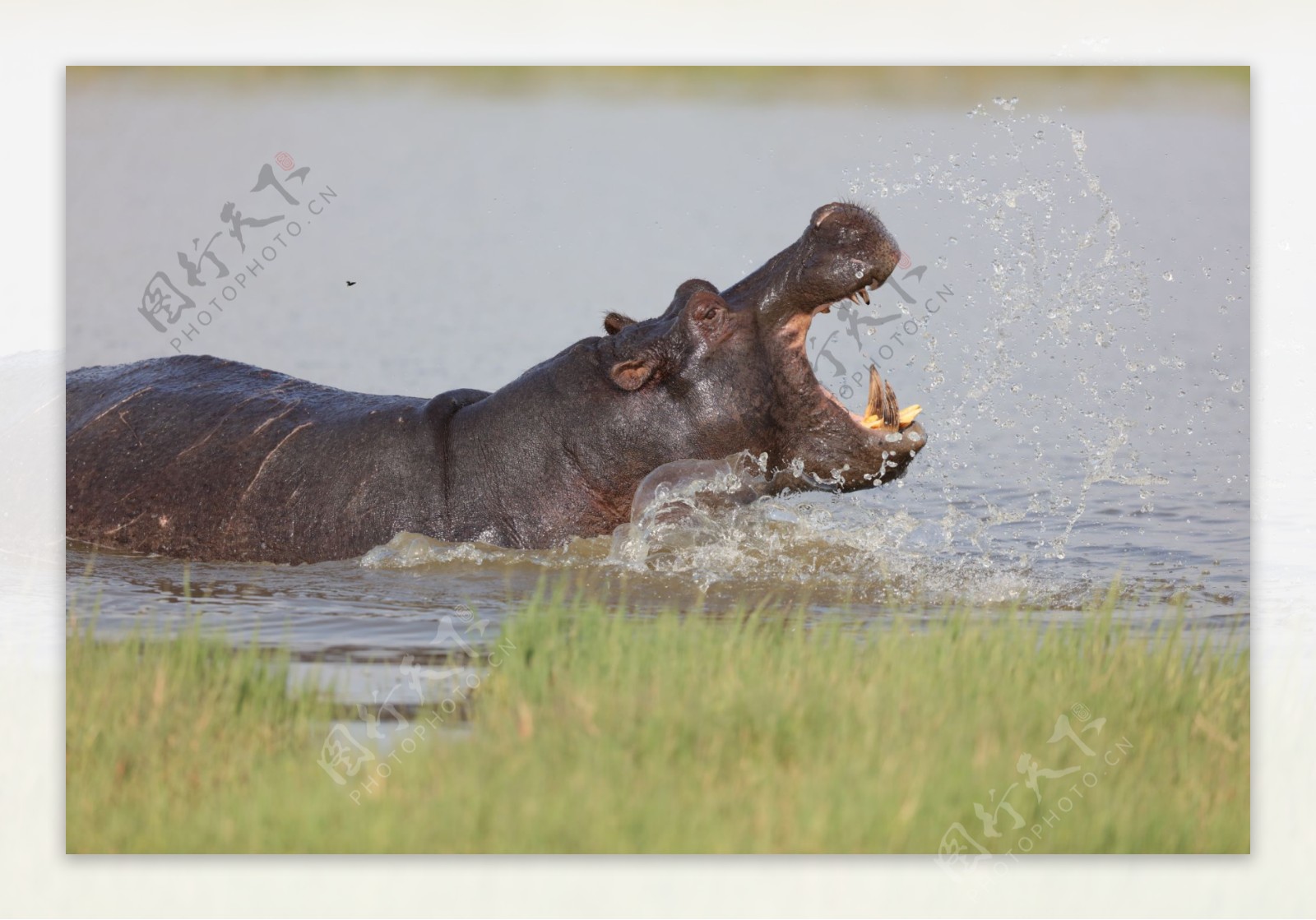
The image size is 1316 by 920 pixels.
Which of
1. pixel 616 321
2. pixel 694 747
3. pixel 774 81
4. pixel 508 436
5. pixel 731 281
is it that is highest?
pixel 774 81

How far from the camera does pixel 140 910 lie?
229 inches

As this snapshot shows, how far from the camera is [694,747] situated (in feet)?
18.5

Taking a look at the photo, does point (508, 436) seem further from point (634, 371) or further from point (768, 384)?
point (768, 384)

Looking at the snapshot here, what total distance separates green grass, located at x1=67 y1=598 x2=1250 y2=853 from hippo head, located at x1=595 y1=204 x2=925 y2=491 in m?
1.10

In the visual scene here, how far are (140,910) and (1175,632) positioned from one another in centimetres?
376

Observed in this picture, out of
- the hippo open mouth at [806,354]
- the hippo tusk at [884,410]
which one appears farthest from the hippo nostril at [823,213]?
the hippo tusk at [884,410]

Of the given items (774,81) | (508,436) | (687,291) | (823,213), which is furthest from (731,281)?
(823,213)

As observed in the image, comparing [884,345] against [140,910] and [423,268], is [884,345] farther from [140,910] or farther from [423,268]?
[140,910]

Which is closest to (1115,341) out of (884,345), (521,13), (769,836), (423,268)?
(884,345)

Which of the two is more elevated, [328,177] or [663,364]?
[328,177]

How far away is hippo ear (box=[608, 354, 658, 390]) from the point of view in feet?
25.1

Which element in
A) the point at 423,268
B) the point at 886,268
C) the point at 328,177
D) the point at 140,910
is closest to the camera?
the point at 140,910

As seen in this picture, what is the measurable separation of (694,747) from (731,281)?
7868mm

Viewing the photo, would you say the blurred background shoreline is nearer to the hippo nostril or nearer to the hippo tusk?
the hippo nostril
